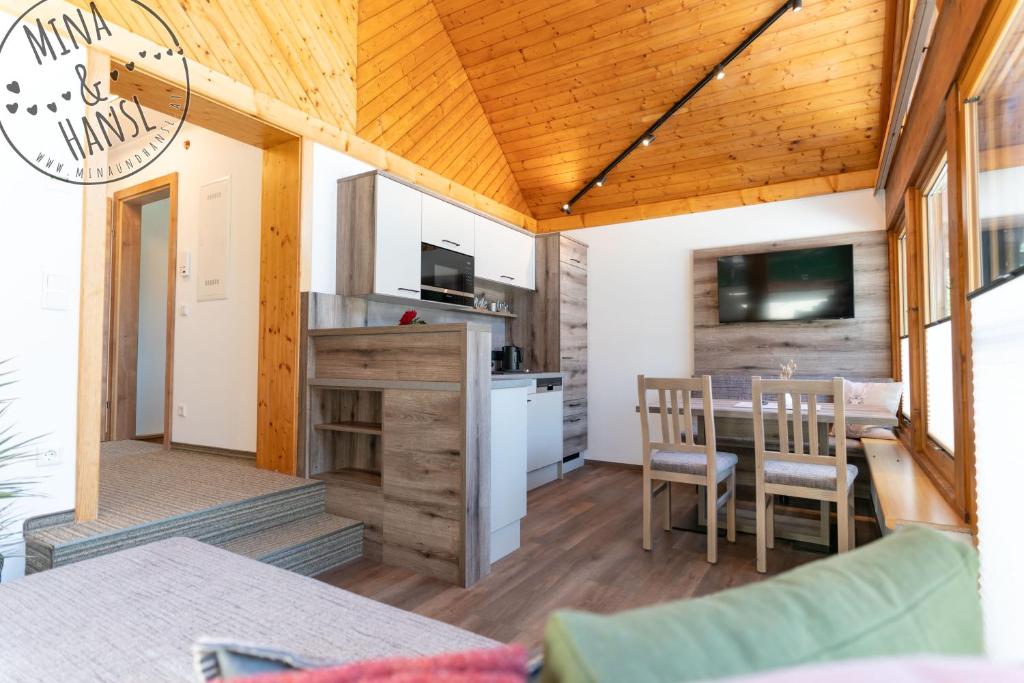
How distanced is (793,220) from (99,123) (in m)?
5.07

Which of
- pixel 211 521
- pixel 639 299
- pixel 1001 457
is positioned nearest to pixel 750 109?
pixel 639 299

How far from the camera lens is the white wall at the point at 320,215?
3.52 meters

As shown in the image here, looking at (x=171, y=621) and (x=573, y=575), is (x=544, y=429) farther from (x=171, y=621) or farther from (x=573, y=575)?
(x=171, y=621)

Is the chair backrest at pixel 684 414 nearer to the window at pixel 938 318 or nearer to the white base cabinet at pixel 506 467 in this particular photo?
the white base cabinet at pixel 506 467

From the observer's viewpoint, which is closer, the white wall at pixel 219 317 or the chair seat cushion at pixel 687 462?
the chair seat cushion at pixel 687 462

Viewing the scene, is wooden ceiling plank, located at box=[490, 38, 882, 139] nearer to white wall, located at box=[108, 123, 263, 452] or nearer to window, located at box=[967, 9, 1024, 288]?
window, located at box=[967, 9, 1024, 288]

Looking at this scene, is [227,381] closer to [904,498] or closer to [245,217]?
[245,217]

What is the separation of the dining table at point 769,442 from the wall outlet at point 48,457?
9.76ft

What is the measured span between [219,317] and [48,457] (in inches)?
73.1

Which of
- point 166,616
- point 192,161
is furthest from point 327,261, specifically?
point 166,616

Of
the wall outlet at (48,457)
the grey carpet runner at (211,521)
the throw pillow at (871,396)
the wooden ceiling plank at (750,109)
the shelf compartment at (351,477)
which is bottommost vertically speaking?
the grey carpet runner at (211,521)

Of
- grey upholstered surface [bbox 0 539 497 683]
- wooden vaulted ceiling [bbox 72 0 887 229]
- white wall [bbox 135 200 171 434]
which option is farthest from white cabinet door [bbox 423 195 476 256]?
white wall [bbox 135 200 171 434]

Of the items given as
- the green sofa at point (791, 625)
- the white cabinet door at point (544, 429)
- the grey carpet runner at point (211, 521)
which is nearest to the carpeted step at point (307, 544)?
the grey carpet runner at point (211, 521)

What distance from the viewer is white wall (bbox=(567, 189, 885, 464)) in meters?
5.09
